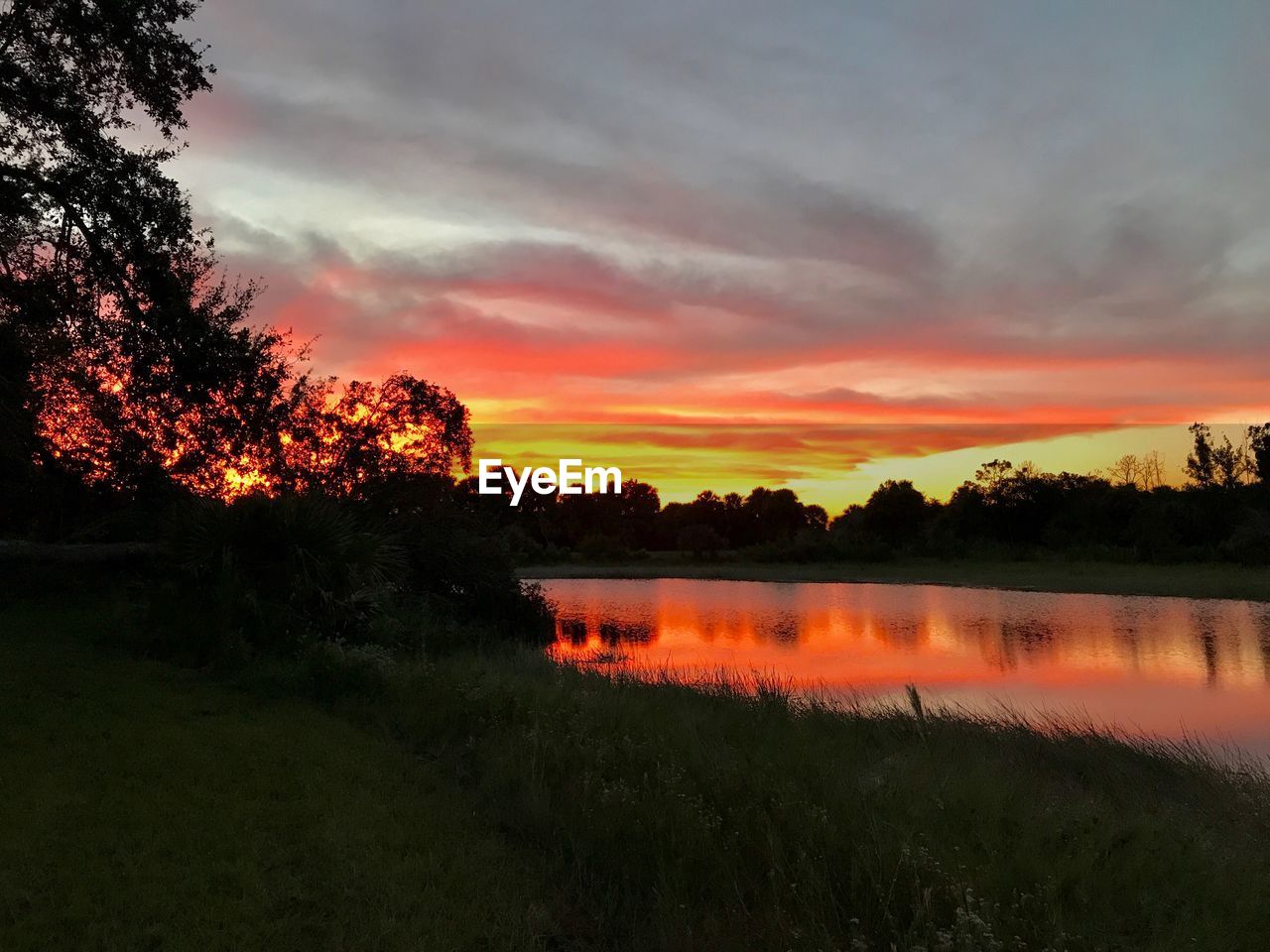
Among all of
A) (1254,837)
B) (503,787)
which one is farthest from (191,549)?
(1254,837)

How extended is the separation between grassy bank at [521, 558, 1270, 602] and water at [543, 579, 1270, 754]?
4.13 meters

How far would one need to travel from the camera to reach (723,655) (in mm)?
28062

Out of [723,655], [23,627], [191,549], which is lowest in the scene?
[723,655]

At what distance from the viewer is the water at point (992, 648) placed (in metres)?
19.0

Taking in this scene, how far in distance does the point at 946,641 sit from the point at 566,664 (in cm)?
1649

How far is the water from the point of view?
19.0 metres

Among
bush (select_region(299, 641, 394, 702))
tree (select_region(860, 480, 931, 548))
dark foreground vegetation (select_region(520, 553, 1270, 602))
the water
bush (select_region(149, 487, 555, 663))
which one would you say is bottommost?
the water

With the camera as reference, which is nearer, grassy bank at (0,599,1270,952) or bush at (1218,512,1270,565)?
grassy bank at (0,599,1270,952)

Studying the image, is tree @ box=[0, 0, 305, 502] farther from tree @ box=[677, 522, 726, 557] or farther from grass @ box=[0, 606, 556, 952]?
tree @ box=[677, 522, 726, 557]

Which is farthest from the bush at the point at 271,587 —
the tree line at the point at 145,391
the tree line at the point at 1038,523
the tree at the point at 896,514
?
A: the tree at the point at 896,514

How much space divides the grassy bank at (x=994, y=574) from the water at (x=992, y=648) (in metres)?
4.13

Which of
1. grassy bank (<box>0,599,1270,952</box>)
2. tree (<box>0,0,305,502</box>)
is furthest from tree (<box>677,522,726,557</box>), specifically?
grassy bank (<box>0,599,1270,952</box>)

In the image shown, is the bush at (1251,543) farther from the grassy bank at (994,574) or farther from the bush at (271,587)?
the bush at (271,587)

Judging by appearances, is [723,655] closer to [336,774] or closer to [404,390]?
[404,390]
